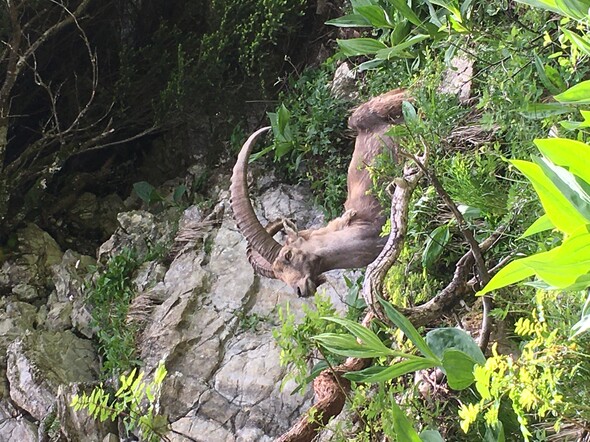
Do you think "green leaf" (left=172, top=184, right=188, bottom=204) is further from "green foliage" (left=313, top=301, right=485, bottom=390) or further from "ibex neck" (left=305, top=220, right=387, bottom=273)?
"green foliage" (left=313, top=301, right=485, bottom=390)

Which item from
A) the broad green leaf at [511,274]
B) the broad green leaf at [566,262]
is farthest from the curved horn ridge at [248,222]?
the broad green leaf at [566,262]

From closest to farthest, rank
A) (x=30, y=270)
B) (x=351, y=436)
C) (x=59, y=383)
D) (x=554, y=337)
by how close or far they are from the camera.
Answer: (x=554, y=337), (x=351, y=436), (x=59, y=383), (x=30, y=270)

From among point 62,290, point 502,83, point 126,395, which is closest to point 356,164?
point 502,83

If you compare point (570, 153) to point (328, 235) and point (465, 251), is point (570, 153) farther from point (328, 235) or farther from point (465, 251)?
point (328, 235)

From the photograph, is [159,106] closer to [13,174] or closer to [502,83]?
[13,174]

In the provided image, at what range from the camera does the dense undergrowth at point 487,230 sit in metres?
0.88

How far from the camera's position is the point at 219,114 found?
3404mm

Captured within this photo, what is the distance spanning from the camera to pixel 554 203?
658 mm

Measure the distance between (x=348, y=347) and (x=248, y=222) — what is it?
3.26ft

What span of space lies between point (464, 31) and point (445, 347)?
2.93 feet

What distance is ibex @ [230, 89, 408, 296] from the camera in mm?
1905

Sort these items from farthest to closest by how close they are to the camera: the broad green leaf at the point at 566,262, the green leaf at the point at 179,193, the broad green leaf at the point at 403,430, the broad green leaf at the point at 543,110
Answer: the green leaf at the point at 179,193, the broad green leaf at the point at 543,110, the broad green leaf at the point at 403,430, the broad green leaf at the point at 566,262

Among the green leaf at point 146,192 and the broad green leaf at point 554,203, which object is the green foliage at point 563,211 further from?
the green leaf at point 146,192

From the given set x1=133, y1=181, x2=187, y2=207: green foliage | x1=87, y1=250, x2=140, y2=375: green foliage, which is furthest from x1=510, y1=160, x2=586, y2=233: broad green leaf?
x1=133, y1=181, x2=187, y2=207: green foliage
